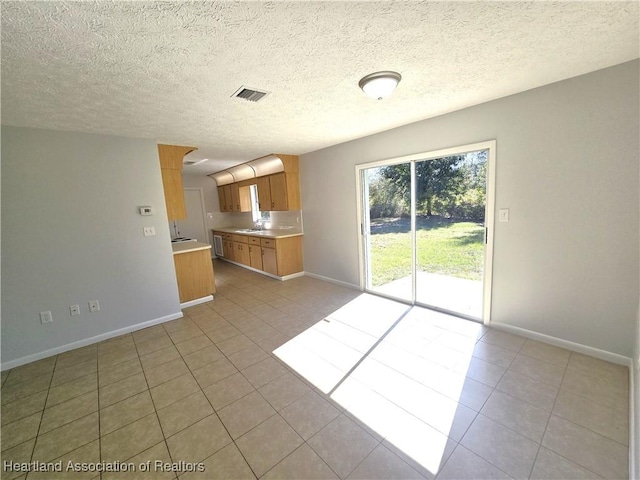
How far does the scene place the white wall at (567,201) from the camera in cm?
197

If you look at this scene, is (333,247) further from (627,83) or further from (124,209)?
(627,83)

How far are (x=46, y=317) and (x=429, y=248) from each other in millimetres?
4505

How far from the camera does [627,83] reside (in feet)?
6.18

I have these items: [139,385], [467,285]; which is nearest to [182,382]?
[139,385]

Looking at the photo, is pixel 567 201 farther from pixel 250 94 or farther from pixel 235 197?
pixel 235 197

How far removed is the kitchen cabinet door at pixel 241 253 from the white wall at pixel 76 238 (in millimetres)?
2431

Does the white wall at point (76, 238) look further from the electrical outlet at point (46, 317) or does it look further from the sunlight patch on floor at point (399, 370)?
the sunlight patch on floor at point (399, 370)

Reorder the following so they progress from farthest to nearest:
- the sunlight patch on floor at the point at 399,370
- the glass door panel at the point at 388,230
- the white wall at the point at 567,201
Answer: the glass door panel at the point at 388,230 < the white wall at the point at 567,201 < the sunlight patch on floor at the point at 399,370

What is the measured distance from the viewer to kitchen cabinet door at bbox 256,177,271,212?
212 inches

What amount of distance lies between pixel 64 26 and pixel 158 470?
241 centimetres

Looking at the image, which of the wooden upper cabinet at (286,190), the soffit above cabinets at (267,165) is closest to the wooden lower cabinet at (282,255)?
the wooden upper cabinet at (286,190)

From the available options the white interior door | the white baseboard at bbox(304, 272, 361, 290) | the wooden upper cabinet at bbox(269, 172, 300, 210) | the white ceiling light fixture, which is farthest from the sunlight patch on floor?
the white interior door

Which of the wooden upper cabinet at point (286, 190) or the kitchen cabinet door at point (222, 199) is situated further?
the kitchen cabinet door at point (222, 199)

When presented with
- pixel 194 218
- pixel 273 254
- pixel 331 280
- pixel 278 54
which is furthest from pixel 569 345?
pixel 194 218
